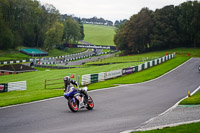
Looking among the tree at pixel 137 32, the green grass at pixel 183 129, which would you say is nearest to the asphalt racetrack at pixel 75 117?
the green grass at pixel 183 129

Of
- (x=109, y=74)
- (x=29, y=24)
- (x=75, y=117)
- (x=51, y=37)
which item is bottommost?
(x=109, y=74)

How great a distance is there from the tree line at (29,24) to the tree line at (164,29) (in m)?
30.3

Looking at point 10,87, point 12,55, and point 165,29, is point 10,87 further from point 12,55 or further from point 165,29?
point 165,29

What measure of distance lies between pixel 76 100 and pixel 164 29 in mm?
83357

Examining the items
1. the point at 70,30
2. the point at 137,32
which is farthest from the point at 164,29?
the point at 70,30

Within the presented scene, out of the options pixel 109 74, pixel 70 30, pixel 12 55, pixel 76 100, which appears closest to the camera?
pixel 76 100

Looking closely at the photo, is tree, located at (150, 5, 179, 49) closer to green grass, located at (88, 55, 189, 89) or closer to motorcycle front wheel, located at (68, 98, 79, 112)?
green grass, located at (88, 55, 189, 89)

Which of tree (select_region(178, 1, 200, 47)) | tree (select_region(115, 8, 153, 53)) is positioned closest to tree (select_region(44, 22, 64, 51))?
tree (select_region(115, 8, 153, 53))

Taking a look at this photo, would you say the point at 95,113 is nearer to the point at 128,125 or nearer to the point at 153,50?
the point at 128,125

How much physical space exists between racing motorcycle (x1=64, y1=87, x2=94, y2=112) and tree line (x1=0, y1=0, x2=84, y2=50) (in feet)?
277

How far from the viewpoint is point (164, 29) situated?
306 ft

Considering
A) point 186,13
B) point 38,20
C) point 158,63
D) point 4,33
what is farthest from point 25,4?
point 158,63

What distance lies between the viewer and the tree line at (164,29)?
93.0m

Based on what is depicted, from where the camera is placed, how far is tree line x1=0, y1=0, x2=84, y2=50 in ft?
334
